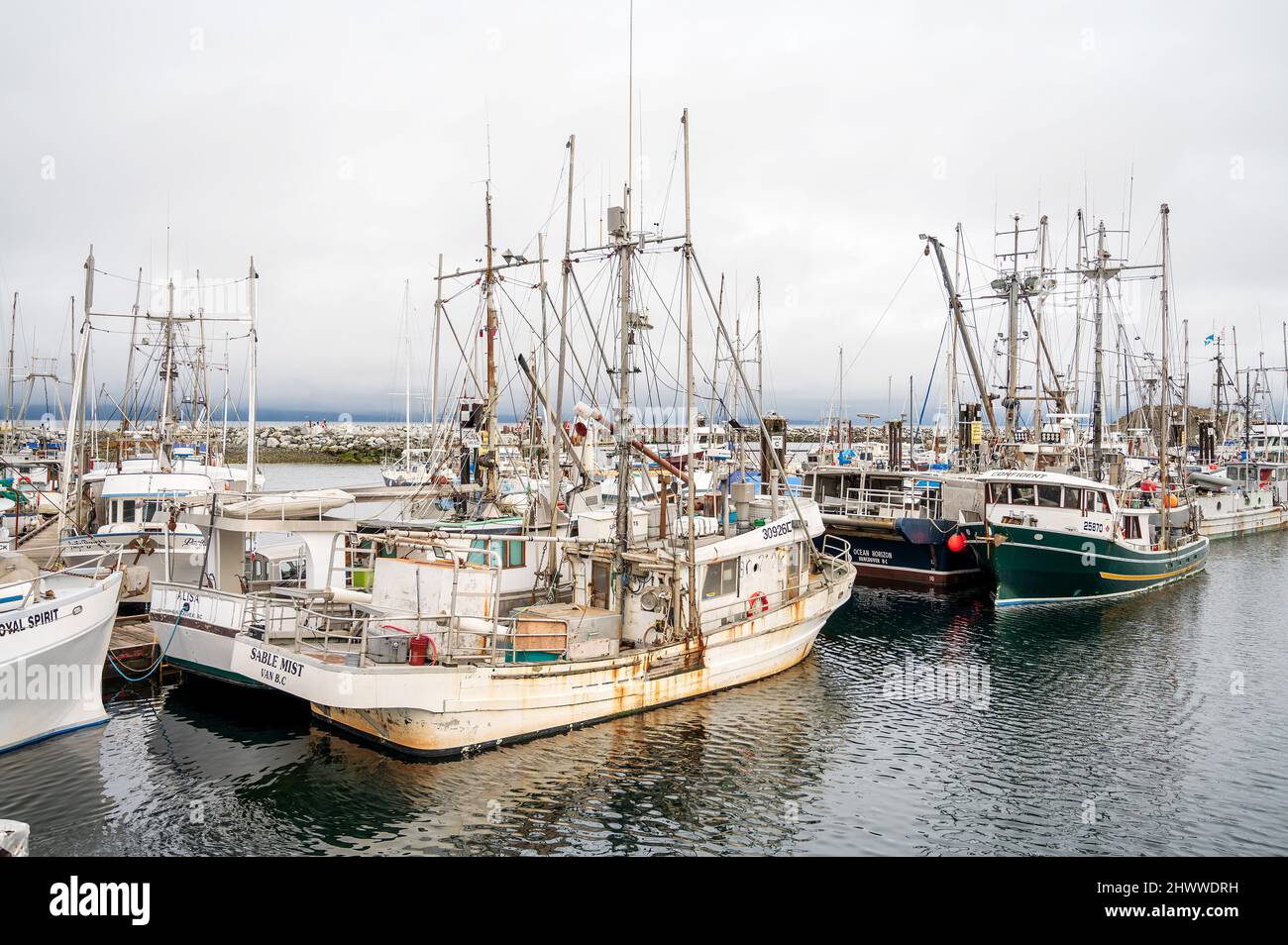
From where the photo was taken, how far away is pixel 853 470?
3919cm

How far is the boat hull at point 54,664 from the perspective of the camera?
1471 centimetres

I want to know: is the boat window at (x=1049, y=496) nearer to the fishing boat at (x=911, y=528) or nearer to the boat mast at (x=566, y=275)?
the fishing boat at (x=911, y=528)

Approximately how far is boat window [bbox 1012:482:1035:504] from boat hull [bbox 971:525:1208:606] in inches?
76.2

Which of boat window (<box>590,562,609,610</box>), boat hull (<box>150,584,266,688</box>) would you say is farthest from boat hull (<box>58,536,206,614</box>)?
boat window (<box>590,562,609,610</box>)

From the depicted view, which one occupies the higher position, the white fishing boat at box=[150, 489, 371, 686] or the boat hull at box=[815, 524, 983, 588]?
the white fishing boat at box=[150, 489, 371, 686]

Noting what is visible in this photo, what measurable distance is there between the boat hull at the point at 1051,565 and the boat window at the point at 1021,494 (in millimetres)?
1935

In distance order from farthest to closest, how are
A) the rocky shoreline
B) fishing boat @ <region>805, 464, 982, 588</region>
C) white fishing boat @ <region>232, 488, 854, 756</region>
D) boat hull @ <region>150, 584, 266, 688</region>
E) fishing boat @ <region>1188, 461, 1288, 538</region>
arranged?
the rocky shoreline → fishing boat @ <region>1188, 461, 1288, 538</region> → fishing boat @ <region>805, 464, 982, 588</region> → boat hull @ <region>150, 584, 266, 688</region> → white fishing boat @ <region>232, 488, 854, 756</region>

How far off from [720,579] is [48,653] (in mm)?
13348

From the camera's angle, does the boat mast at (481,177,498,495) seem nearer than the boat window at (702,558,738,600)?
No

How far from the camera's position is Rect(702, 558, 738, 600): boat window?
63.2 feet

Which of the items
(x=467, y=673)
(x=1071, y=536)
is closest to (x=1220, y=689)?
(x=1071, y=536)

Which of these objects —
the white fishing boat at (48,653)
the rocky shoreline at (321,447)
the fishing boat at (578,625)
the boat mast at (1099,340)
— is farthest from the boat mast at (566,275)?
the rocky shoreline at (321,447)

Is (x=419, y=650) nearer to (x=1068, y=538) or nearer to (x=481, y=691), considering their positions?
(x=481, y=691)

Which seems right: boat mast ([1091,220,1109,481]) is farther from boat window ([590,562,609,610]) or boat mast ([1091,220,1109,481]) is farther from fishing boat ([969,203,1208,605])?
boat window ([590,562,609,610])
